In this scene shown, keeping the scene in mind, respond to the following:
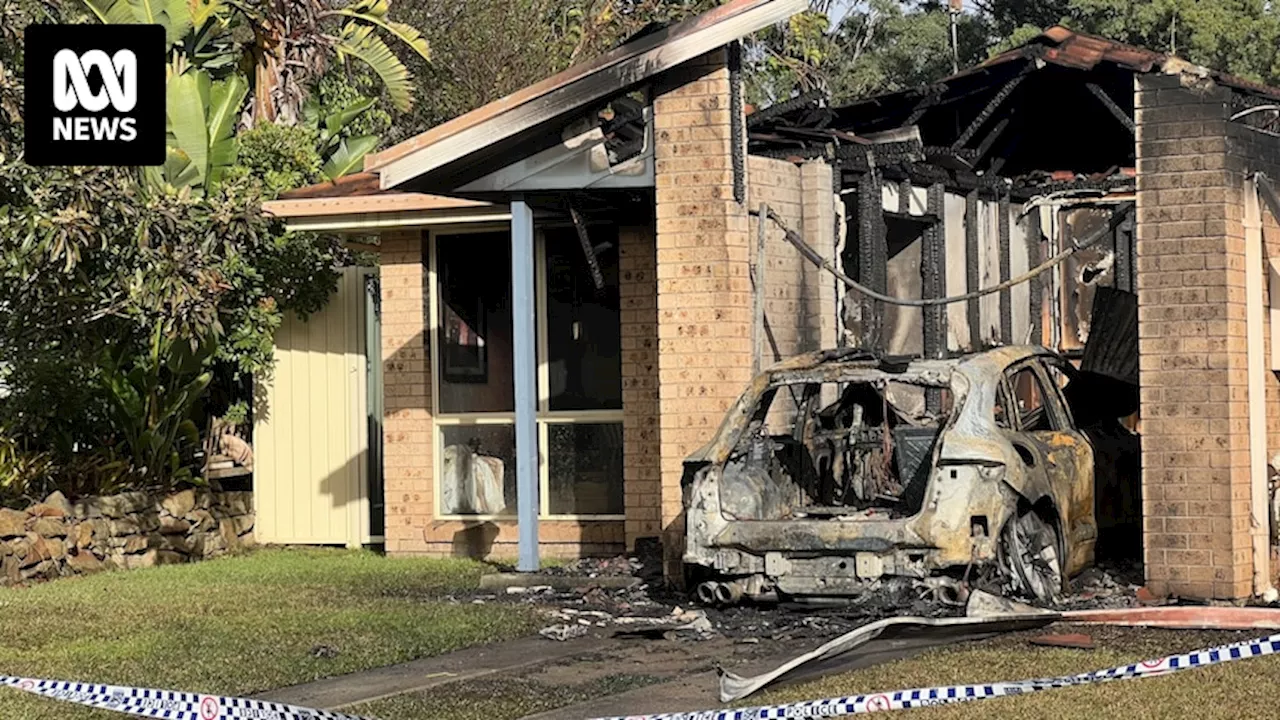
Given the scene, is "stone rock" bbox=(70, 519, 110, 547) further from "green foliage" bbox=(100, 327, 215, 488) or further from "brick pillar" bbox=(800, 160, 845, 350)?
"brick pillar" bbox=(800, 160, 845, 350)

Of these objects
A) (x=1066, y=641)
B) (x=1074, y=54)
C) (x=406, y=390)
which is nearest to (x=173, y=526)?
(x=406, y=390)

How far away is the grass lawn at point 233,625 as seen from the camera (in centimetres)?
1054

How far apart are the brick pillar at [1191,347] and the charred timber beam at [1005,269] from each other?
4985 millimetres

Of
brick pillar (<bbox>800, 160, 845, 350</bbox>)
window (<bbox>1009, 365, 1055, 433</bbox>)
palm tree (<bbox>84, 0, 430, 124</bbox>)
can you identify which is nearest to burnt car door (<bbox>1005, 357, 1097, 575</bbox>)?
window (<bbox>1009, 365, 1055, 433</bbox>)

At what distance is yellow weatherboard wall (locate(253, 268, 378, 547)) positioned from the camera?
62.6ft

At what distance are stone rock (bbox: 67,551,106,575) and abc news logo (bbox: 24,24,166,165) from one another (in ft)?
12.1

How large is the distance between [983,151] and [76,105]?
8.13m

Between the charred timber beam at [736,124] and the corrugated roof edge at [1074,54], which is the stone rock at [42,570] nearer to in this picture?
the charred timber beam at [736,124]

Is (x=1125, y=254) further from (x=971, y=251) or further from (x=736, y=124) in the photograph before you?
(x=736, y=124)

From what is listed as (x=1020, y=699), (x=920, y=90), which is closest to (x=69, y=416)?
(x=920, y=90)

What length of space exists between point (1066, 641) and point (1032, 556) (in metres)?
1.60

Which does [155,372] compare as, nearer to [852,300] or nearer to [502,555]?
[502,555]

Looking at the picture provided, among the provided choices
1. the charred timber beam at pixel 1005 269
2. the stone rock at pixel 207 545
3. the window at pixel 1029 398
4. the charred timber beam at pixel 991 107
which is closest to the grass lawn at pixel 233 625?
the stone rock at pixel 207 545

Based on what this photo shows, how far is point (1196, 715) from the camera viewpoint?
880 centimetres
